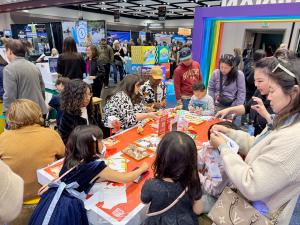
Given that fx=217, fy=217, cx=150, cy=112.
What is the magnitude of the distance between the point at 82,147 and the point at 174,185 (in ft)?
1.98

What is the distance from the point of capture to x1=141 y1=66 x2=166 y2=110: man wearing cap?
3.42m

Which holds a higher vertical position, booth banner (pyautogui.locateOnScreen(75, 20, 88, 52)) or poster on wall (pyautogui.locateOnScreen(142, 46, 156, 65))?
booth banner (pyautogui.locateOnScreen(75, 20, 88, 52))

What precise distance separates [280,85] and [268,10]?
257 centimetres

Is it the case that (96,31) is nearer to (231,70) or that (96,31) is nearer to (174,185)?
(231,70)

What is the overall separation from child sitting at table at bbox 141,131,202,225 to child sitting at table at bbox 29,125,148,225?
0.33 m

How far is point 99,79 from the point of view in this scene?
4.79m

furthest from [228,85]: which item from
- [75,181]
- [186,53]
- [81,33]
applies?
[81,33]

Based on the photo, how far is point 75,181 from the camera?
127 cm

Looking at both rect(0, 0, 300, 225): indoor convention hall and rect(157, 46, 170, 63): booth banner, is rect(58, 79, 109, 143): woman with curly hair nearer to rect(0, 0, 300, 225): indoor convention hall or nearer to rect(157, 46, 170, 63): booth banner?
rect(0, 0, 300, 225): indoor convention hall

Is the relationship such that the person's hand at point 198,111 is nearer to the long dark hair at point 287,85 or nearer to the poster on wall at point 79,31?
the long dark hair at point 287,85

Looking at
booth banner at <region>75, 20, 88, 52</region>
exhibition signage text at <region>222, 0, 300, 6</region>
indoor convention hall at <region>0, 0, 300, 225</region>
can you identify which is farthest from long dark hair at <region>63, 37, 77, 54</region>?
booth banner at <region>75, 20, 88, 52</region>

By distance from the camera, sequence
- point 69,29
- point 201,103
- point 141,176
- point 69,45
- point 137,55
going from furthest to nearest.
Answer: point 69,29 < point 137,55 < point 69,45 < point 201,103 < point 141,176

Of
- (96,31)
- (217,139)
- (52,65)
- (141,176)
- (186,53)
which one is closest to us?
(217,139)

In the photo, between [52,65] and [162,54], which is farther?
[162,54]
